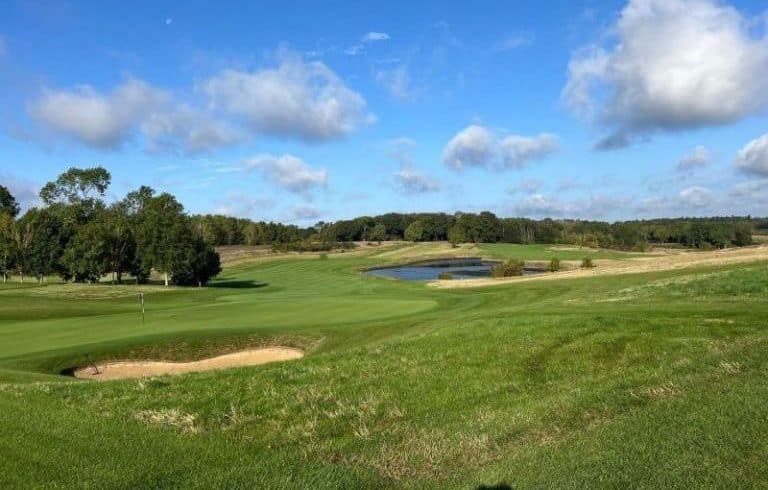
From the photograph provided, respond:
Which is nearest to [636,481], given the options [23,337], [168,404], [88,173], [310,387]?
[310,387]

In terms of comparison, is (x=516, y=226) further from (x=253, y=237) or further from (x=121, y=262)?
(x=121, y=262)

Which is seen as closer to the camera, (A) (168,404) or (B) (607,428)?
(B) (607,428)

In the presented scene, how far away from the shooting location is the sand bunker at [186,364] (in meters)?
21.9

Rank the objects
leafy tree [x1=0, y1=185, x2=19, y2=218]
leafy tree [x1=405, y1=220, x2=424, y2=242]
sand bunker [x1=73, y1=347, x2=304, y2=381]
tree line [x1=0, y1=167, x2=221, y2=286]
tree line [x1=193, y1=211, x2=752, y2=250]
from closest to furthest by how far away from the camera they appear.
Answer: sand bunker [x1=73, y1=347, x2=304, y2=381], tree line [x1=0, y1=167, x2=221, y2=286], leafy tree [x1=0, y1=185, x2=19, y2=218], tree line [x1=193, y1=211, x2=752, y2=250], leafy tree [x1=405, y1=220, x2=424, y2=242]

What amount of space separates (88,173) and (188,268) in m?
34.2

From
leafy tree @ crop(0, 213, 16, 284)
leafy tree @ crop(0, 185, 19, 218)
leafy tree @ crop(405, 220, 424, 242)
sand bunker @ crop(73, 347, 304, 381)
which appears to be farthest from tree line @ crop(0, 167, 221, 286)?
leafy tree @ crop(405, 220, 424, 242)

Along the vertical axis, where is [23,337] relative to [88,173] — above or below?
below

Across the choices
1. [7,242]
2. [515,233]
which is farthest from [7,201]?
[515,233]

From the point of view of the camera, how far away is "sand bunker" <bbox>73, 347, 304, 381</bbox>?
71.8 ft

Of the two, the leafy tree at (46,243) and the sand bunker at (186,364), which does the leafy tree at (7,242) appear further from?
the sand bunker at (186,364)

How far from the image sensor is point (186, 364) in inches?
922

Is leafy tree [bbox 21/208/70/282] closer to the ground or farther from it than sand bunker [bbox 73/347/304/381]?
farther from it

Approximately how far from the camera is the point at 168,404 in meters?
9.85

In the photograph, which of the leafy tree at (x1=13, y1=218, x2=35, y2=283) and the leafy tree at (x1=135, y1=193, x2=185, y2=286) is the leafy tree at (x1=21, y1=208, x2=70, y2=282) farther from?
the leafy tree at (x1=135, y1=193, x2=185, y2=286)
